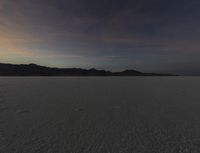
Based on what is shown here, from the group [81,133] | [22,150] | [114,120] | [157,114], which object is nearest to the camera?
[22,150]

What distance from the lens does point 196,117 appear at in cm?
452

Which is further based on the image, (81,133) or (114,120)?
(114,120)

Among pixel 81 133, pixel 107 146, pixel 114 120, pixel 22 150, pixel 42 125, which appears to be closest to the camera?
pixel 22 150

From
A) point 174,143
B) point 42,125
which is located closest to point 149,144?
point 174,143

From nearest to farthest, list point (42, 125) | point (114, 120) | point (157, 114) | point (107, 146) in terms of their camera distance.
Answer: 1. point (107, 146)
2. point (42, 125)
3. point (114, 120)
4. point (157, 114)

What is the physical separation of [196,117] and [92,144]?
3.71 meters

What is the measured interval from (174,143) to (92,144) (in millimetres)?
1738

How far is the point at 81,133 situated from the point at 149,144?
1.58 meters

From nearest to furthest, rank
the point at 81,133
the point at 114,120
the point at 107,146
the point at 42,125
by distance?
the point at 107,146, the point at 81,133, the point at 42,125, the point at 114,120

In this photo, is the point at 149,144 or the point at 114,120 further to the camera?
the point at 114,120

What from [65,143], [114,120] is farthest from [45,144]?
[114,120]

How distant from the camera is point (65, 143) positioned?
9.52 feet

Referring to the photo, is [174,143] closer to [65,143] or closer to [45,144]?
[65,143]

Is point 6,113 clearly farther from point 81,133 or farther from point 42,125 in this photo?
point 81,133
